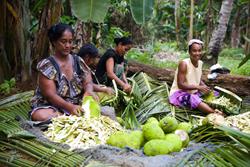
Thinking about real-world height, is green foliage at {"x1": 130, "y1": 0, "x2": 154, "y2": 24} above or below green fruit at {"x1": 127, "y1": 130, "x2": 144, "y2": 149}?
above

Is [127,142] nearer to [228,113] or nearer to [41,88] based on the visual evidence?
[41,88]

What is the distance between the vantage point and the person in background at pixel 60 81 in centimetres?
336

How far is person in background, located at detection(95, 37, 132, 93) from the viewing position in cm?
529

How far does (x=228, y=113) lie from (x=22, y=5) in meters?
2.99

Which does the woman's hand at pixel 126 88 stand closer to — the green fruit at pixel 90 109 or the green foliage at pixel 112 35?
the green fruit at pixel 90 109

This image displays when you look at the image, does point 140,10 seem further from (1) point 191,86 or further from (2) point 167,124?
(1) point 191,86

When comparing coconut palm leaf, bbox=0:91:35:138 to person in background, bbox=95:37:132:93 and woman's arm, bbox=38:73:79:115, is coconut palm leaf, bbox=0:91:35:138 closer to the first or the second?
woman's arm, bbox=38:73:79:115

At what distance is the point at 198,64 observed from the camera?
17.1ft

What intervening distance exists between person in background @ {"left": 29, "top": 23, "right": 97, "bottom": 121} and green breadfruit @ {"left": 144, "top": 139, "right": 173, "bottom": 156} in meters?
0.86

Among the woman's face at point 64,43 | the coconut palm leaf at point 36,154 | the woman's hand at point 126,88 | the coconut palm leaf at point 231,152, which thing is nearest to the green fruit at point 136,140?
the coconut palm leaf at point 36,154

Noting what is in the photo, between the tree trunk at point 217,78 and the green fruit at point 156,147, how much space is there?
129 inches

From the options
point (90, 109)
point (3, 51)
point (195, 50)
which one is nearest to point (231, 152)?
point (90, 109)

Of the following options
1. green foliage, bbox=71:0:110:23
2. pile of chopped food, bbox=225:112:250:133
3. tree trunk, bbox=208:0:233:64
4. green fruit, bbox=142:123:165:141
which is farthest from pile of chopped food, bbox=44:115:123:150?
tree trunk, bbox=208:0:233:64

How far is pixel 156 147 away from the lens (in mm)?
2463
